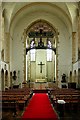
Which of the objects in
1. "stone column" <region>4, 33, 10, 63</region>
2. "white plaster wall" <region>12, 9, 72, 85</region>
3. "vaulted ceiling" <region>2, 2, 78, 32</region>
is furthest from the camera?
"white plaster wall" <region>12, 9, 72, 85</region>

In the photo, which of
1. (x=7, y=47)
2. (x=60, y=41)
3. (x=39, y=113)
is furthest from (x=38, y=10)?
(x=39, y=113)

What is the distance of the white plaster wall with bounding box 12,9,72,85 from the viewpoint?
94.5 ft

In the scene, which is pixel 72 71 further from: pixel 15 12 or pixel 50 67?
pixel 50 67

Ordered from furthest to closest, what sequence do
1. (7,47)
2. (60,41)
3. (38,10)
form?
(60,41) → (38,10) → (7,47)

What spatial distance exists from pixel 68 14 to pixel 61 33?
3.97 meters

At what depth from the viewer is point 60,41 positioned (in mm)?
29109

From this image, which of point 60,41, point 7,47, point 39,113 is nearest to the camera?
point 39,113

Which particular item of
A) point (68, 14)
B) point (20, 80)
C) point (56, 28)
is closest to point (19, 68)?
point (20, 80)

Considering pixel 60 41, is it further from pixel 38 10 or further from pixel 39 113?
pixel 39 113

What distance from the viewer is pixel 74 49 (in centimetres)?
2702

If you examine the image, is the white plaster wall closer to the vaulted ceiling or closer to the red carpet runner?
the vaulted ceiling

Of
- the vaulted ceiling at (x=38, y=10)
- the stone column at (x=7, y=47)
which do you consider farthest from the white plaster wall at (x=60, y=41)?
the stone column at (x=7, y=47)

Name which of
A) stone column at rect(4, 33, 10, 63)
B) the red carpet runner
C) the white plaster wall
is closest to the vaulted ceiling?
the white plaster wall

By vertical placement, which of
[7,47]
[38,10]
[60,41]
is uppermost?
[38,10]
